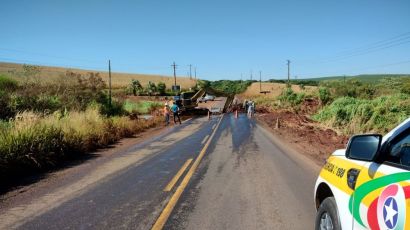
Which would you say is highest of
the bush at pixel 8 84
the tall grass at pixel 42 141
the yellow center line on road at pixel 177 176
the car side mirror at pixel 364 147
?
the bush at pixel 8 84

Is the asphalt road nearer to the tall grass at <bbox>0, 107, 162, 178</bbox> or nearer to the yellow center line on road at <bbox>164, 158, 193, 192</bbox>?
the yellow center line on road at <bbox>164, 158, 193, 192</bbox>

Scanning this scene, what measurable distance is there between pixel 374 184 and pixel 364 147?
0.35 metres

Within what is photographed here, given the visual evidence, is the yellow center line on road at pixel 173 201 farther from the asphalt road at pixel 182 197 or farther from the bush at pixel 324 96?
the bush at pixel 324 96

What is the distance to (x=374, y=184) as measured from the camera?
3.38 m

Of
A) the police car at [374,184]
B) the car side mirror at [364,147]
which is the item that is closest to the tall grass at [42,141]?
the police car at [374,184]

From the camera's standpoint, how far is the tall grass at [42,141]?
474 inches

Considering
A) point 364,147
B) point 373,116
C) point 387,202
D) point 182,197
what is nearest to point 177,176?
point 182,197

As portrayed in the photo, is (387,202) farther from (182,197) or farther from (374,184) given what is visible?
(182,197)

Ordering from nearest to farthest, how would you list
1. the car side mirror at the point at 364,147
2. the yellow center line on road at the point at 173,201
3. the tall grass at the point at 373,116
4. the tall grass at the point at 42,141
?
the car side mirror at the point at 364,147 → the yellow center line on road at the point at 173,201 → the tall grass at the point at 42,141 → the tall grass at the point at 373,116

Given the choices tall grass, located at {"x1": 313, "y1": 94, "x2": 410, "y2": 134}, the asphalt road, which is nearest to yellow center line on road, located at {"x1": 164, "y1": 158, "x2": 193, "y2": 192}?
the asphalt road

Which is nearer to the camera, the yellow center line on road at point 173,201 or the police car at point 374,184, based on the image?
the police car at point 374,184

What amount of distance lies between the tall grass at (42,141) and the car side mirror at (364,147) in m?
9.98

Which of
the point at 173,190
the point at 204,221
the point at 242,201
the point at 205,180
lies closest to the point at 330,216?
the point at 204,221

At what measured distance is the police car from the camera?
299 cm
